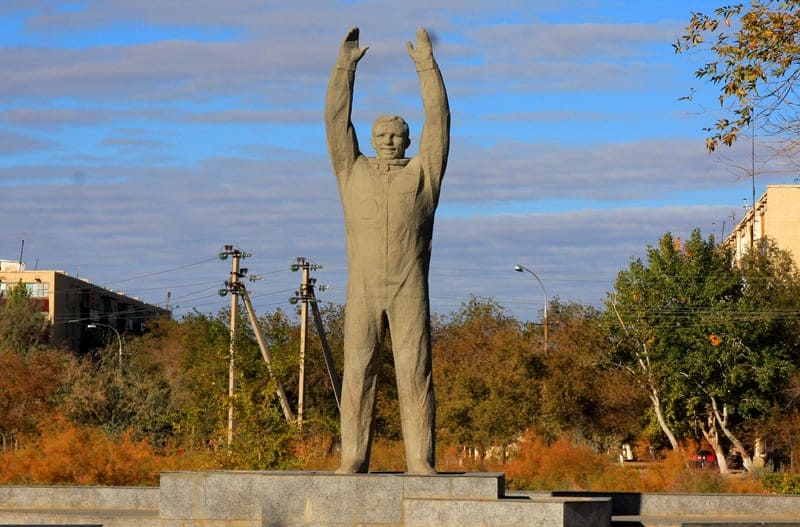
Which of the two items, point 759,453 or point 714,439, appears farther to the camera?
point 759,453

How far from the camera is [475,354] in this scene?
3844 cm

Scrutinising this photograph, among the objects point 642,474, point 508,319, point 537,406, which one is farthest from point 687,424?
point 642,474

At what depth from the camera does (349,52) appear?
12.7 m

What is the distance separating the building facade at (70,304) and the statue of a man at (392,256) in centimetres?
5130

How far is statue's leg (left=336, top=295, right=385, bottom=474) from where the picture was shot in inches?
493

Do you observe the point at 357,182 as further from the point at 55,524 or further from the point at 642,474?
the point at 642,474

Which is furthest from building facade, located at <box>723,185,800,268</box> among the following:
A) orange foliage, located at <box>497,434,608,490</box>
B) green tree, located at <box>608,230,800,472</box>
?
orange foliage, located at <box>497,434,608,490</box>

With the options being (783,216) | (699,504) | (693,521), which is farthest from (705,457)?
(693,521)

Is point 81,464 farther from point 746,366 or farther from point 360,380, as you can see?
point 746,366

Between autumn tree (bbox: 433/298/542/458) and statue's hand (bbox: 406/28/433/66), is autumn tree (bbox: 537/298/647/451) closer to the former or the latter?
autumn tree (bbox: 433/298/542/458)

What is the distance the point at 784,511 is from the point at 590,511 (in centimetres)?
447

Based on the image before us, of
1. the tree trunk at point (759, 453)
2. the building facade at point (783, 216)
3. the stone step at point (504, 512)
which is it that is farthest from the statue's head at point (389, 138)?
the building facade at point (783, 216)

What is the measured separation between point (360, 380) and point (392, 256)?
1.24m

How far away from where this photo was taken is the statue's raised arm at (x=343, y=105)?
500 inches
